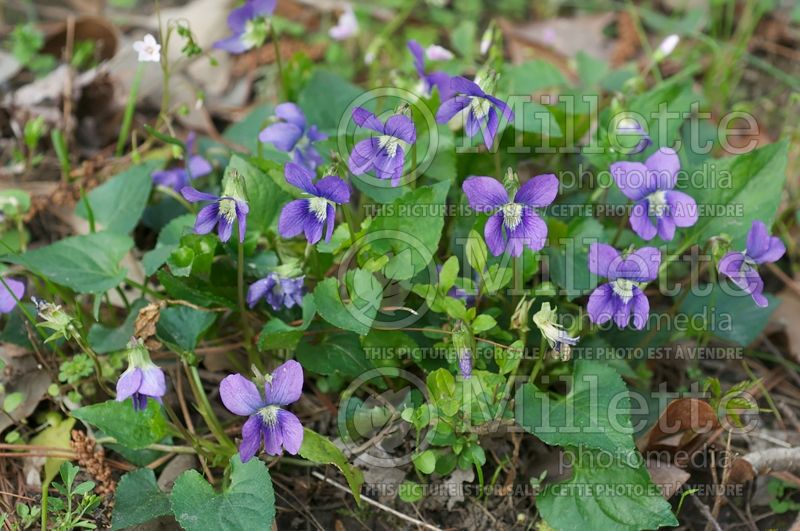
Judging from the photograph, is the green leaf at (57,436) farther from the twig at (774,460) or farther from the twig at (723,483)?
the twig at (774,460)

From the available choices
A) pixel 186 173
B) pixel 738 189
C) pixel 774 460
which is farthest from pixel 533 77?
pixel 774 460

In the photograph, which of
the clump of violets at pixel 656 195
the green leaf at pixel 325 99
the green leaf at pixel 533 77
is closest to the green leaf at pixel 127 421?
the green leaf at pixel 325 99

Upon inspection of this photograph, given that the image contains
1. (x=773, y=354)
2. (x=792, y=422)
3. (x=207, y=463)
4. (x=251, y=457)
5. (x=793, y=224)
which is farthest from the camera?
(x=793, y=224)

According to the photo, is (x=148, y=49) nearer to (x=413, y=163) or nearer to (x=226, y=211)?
(x=226, y=211)

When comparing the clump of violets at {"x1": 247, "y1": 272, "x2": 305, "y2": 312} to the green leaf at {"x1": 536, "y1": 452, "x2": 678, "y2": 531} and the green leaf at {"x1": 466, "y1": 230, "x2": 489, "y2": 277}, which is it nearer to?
the green leaf at {"x1": 466, "y1": 230, "x2": 489, "y2": 277}

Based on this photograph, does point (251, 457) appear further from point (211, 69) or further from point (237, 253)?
point (211, 69)

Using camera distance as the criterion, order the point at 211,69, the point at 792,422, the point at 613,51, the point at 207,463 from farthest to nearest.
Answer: the point at 613,51
the point at 211,69
the point at 792,422
the point at 207,463

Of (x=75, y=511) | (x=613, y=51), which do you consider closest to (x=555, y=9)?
(x=613, y=51)
